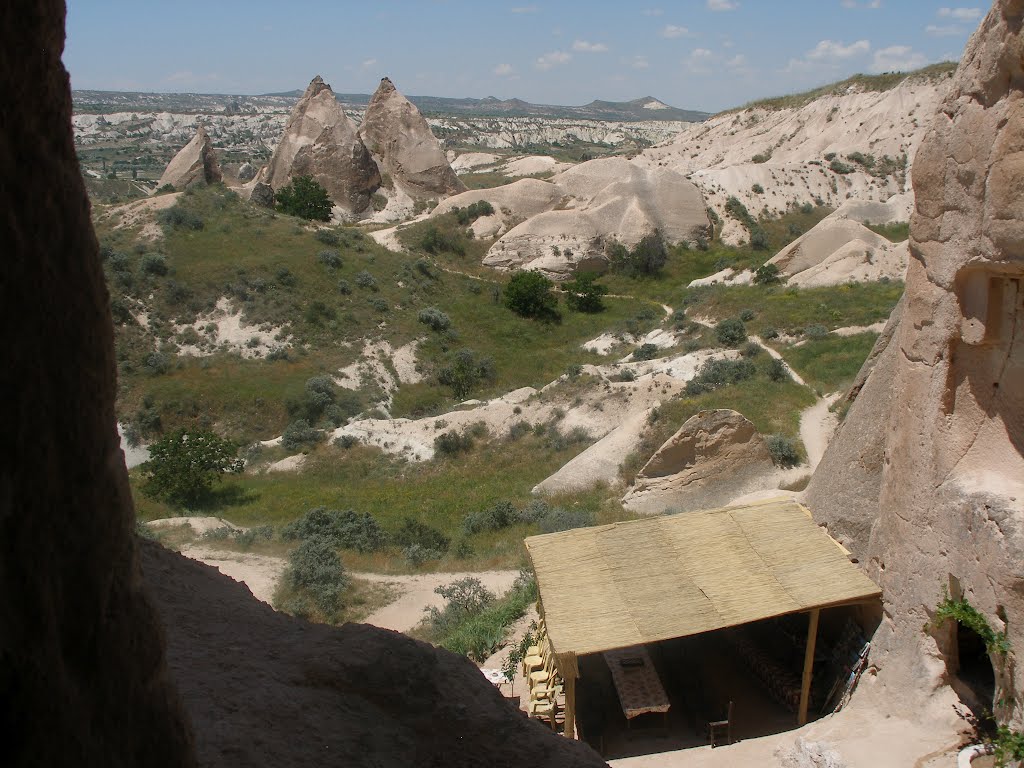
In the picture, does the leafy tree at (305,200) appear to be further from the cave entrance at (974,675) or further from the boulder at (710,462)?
the cave entrance at (974,675)

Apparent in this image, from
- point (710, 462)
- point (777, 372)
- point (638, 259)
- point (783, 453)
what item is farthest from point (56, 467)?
point (638, 259)

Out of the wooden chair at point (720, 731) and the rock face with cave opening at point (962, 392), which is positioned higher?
the rock face with cave opening at point (962, 392)

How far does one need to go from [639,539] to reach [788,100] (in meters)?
76.3

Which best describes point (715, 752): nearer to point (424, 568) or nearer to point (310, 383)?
point (424, 568)

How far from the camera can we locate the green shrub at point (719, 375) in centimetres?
2341

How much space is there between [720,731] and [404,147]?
2161 inches

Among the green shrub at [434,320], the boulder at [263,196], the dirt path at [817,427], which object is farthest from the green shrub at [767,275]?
the boulder at [263,196]

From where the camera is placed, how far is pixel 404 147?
2329 inches

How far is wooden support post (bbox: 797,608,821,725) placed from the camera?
9.66 m

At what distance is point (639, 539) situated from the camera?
10.8 metres

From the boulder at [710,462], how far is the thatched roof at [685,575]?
20.1ft

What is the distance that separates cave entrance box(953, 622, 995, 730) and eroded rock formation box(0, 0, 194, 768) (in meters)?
8.79

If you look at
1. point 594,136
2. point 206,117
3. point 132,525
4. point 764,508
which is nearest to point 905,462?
point 764,508

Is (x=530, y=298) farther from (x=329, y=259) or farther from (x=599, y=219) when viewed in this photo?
(x=599, y=219)
